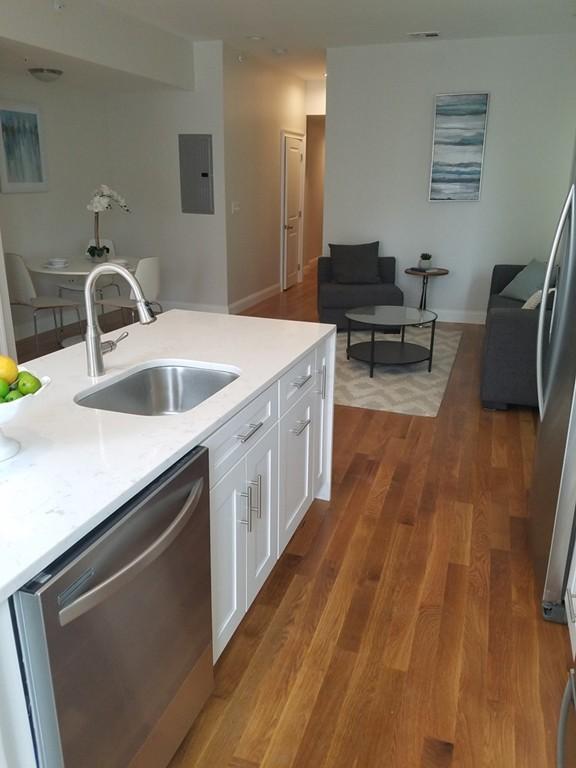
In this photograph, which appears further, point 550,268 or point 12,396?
point 550,268

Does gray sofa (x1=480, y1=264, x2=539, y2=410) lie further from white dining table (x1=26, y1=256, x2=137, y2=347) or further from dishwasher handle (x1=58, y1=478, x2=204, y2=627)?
dishwasher handle (x1=58, y1=478, x2=204, y2=627)

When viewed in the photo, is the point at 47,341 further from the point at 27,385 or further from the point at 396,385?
the point at 27,385

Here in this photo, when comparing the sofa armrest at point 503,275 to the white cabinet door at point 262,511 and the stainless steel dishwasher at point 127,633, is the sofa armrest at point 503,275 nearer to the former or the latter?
the white cabinet door at point 262,511

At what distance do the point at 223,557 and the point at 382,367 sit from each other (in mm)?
3552

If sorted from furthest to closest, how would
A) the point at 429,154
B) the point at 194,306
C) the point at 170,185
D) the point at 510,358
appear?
1. the point at 194,306
2. the point at 170,185
3. the point at 429,154
4. the point at 510,358

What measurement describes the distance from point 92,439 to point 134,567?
396 mm

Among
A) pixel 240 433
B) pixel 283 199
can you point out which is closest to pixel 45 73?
pixel 283 199

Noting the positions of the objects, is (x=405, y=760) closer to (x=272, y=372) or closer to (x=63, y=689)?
(x=63, y=689)

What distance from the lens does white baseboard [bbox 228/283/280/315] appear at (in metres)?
7.08

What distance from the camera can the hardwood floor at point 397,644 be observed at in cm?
173

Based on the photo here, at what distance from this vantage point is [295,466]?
96.5 inches

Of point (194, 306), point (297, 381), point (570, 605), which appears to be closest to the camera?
point (570, 605)

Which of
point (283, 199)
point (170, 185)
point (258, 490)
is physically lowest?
point (258, 490)

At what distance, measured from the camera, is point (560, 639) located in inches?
83.9
